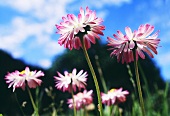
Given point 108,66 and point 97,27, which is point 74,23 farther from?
point 108,66

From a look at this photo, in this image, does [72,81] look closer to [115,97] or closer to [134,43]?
[115,97]

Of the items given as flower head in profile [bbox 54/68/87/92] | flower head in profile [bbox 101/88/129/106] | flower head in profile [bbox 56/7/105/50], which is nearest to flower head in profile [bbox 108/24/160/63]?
flower head in profile [bbox 56/7/105/50]

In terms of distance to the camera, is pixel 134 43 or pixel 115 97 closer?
pixel 134 43

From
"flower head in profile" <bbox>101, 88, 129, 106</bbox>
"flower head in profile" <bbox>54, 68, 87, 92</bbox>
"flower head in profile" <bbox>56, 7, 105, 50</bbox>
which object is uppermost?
"flower head in profile" <bbox>56, 7, 105, 50</bbox>

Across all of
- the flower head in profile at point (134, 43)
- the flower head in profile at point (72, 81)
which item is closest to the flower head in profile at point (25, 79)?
the flower head in profile at point (72, 81)

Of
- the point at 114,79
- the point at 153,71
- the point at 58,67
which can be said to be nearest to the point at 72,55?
the point at 58,67

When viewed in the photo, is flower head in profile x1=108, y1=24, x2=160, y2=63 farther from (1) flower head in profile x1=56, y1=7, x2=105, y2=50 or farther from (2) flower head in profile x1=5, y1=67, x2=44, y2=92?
(2) flower head in profile x1=5, y1=67, x2=44, y2=92

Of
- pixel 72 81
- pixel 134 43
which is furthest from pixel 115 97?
pixel 134 43
